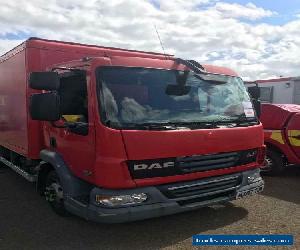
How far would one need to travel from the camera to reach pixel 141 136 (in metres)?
4.33

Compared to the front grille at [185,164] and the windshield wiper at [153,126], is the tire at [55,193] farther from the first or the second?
the windshield wiper at [153,126]

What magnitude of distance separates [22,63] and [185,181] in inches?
127

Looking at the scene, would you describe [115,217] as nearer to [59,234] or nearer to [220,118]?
[59,234]

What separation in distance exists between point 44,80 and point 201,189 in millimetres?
2305

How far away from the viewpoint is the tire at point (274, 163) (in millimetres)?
8008

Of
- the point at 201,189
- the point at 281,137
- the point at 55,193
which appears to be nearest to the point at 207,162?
the point at 201,189

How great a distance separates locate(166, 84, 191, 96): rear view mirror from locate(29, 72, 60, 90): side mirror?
4.48 feet

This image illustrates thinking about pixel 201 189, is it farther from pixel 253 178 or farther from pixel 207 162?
pixel 253 178

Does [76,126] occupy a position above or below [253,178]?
above

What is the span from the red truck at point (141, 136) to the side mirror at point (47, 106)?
1 centimetres

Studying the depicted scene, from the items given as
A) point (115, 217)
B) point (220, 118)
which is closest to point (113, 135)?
point (115, 217)

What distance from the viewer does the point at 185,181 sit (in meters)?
4.65

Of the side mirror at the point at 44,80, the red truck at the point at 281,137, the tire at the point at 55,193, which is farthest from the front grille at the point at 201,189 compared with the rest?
the red truck at the point at 281,137

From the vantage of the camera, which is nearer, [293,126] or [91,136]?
[91,136]
